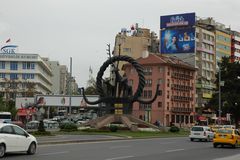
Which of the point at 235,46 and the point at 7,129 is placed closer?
the point at 7,129

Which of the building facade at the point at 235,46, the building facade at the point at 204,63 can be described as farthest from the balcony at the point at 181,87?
the building facade at the point at 235,46

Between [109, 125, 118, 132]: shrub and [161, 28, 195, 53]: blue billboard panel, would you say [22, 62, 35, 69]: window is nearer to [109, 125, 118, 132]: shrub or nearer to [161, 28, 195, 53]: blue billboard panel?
[161, 28, 195, 53]: blue billboard panel

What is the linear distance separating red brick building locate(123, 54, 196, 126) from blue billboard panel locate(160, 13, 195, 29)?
9851 mm

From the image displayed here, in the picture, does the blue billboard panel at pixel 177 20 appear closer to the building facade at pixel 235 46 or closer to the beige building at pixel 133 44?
the beige building at pixel 133 44

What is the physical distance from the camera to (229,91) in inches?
3376

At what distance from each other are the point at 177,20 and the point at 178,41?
586 centimetres

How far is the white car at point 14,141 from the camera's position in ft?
68.6

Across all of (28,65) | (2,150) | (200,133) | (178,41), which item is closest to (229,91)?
(178,41)

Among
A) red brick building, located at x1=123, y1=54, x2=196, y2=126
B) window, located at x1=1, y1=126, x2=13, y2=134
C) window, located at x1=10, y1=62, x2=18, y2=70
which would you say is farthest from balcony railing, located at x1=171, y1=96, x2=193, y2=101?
window, located at x1=1, y1=126, x2=13, y2=134

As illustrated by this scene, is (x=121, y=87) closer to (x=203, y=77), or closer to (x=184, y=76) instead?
(x=184, y=76)

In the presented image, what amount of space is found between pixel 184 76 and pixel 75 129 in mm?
63109

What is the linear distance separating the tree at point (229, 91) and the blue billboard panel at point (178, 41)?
3170cm

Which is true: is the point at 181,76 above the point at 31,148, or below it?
above

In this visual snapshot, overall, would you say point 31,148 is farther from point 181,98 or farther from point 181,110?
point 181,98
